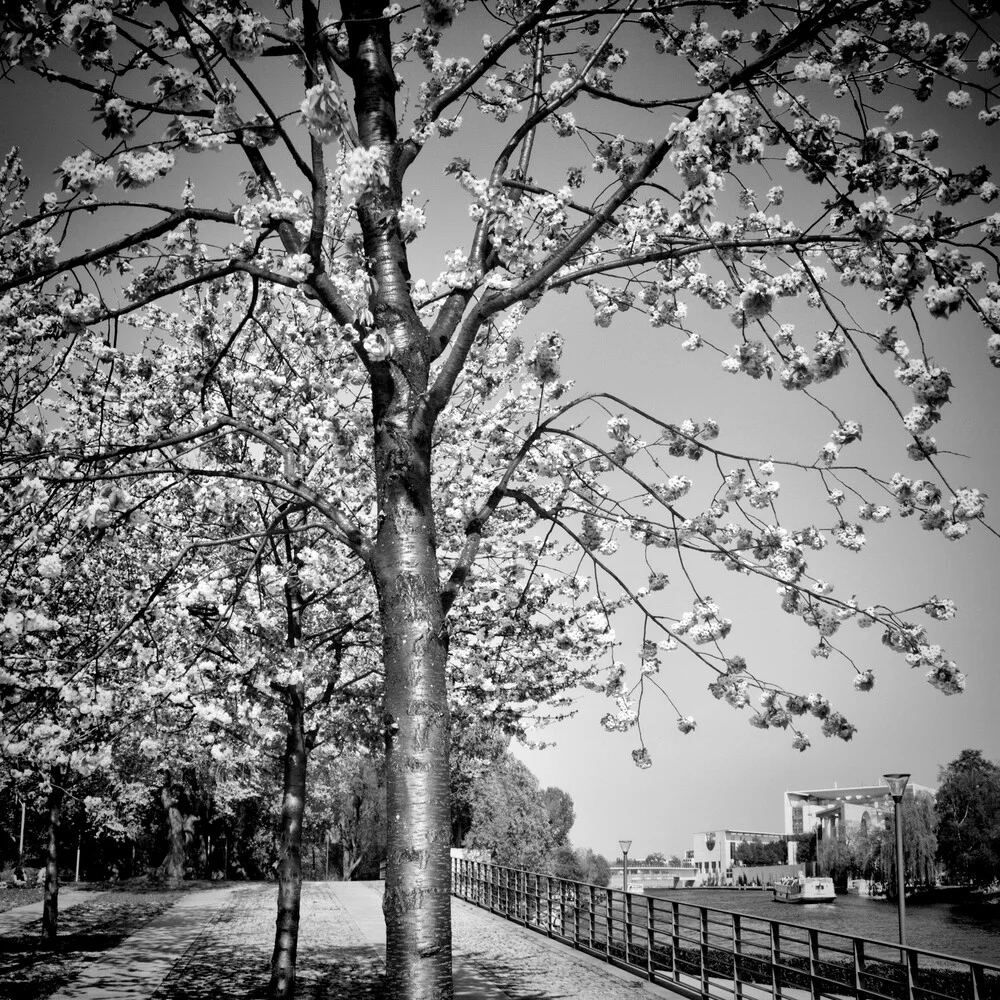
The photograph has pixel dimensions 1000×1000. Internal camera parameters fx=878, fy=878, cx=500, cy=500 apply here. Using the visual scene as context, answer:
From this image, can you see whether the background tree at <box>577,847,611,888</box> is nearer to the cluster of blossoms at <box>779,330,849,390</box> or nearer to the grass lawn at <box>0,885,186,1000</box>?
the grass lawn at <box>0,885,186,1000</box>

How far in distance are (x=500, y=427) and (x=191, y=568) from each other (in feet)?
13.9

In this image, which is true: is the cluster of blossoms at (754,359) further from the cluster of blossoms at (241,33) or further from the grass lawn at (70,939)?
the grass lawn at (70,939)

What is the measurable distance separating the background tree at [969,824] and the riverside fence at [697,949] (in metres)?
62.3

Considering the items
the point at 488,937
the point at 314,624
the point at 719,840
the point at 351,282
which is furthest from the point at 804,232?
the point at 719,840

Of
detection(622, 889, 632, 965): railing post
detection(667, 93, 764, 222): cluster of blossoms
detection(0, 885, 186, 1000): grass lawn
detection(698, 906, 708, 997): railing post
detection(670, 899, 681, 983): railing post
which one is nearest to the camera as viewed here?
detection(667, 93, 764, 222): cluster of blossoms

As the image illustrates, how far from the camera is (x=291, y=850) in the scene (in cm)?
1105

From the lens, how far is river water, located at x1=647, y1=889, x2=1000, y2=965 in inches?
2122

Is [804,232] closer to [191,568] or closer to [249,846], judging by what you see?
[191,568]

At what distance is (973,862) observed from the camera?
3031 inches

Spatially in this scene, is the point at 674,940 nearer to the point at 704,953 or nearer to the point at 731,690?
the point at 704,953

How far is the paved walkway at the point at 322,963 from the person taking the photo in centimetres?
1105

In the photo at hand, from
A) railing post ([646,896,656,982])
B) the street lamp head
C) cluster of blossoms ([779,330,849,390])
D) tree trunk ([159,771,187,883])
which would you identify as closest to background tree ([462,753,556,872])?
tree trunk ([159,771,187,883])

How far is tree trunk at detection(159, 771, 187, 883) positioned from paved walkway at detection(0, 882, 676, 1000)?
11.9 meters

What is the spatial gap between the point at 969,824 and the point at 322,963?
79.9 m
